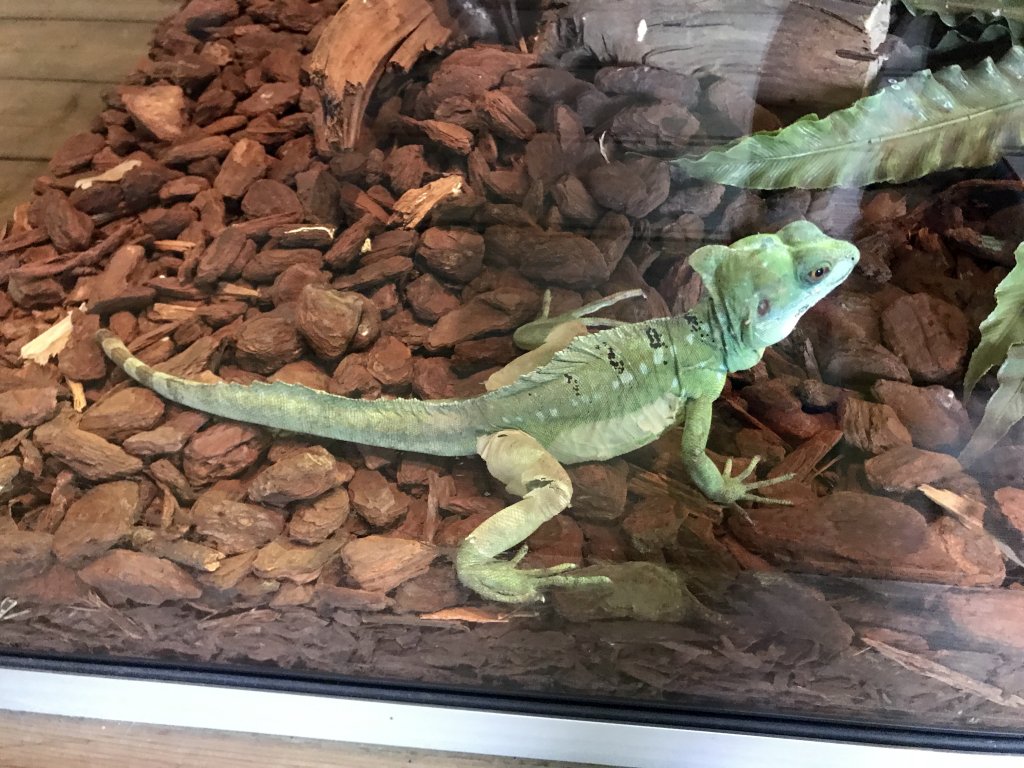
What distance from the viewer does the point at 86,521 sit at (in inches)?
70.7

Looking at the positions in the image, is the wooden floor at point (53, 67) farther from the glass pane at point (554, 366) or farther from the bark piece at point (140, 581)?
the bark piece at point (140, 581)

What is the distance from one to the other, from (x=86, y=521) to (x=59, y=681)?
410 millimetres

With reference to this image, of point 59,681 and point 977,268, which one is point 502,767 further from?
point 977,268

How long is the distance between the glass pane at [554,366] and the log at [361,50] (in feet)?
0.04

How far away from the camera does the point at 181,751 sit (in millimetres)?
1841

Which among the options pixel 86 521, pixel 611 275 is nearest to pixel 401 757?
pixel 86 521

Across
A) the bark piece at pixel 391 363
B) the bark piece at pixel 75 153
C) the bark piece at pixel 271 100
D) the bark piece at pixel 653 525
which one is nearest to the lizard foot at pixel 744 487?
the bark piece at pixel 653 525

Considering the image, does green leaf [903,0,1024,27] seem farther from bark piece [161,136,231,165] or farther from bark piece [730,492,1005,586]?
bark piece [161,136,231,165]

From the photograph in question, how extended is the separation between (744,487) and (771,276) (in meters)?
0.53

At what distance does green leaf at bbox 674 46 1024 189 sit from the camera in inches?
78.0

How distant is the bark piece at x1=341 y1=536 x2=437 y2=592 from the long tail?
283 mm

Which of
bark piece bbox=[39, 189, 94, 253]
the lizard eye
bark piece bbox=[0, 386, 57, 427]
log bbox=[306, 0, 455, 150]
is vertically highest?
log bbox=[306, 0, 455, 150]

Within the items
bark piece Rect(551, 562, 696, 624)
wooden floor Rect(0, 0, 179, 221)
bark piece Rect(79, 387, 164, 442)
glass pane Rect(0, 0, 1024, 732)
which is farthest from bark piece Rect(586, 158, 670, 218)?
wooden floor Rect(0, 0, 179, 221)

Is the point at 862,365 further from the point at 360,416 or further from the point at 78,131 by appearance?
the point at 78,131
